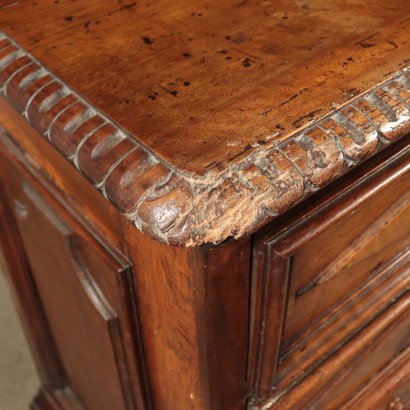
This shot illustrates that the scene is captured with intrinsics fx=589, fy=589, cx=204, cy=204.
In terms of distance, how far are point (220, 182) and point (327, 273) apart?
198mm

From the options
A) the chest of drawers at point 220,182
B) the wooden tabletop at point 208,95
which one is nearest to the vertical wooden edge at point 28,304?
the chest of drawers at point 220,182

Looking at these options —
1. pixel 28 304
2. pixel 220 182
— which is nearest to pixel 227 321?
pixel 220 182

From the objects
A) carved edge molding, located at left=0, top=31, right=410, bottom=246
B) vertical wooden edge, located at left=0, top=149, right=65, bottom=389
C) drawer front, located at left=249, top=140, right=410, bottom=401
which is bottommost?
vertical wooden edge, located at left=0, top=149, right=65, bottom=389

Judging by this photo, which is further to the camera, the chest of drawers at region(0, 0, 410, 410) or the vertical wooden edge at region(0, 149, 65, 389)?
the vertical wooden edge at region(0, 149, 65, 389)

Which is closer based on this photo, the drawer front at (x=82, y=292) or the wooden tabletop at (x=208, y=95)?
the wooden tabletop at (x=208, y=95)

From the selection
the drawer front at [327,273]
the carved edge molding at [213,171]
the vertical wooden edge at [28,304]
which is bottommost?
the vertical wooden edge at [28,304]

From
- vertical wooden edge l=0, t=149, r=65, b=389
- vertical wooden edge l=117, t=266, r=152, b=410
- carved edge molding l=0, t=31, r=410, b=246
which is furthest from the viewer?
vertical wooden edge l=0, t=149, r=65, b=389

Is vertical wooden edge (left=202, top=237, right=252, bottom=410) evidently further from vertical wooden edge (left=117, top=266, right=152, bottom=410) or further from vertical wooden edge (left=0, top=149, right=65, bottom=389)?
vertical wooden edge (left=0, top=149, right=65, bottom=389)

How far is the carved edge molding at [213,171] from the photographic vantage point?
35 cm

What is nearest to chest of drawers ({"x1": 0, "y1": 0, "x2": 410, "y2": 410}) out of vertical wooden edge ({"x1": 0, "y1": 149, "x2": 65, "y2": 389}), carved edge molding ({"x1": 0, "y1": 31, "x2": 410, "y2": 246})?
carved edge molding ({"x1": 0, "y1": 31, "x2": 410, "y2": 246})

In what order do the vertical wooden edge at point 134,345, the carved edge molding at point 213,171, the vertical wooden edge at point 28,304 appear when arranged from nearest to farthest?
the carved edge molding at point 213,171, the vertical wooden edge at point 134,345, the vertical wooden edge at point 28,304

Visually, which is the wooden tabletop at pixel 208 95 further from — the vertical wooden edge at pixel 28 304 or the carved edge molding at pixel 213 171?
the vertical wooden edge at pixel 28 304

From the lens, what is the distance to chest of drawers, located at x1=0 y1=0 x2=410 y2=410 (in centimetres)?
37

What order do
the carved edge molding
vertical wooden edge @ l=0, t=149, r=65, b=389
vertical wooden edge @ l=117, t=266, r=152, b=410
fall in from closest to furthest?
the carved edge molding < vertical wooden edge @ l=117, t=266, r=152, b=410 < vertical wooden edge @ l=0, t=149, r=65, b=389
